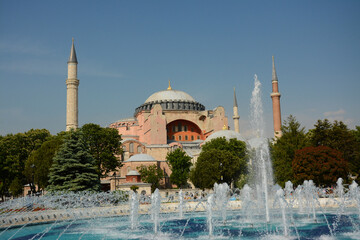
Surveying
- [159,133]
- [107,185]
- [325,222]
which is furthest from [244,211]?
[159,133]

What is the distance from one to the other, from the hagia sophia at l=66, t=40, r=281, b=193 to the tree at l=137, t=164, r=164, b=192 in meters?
1.01

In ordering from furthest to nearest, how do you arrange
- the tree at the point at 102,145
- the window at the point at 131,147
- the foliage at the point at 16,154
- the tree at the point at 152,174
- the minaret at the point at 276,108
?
the window at the point at 131,147
the minaret at the point at 276,108
the foliage at the point at 16,154
the tree at the point at 152,174
the tree at the point at 102,145

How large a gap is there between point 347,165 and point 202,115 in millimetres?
28858

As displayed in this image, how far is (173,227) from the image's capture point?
1505cm

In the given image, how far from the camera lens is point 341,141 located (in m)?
29.0

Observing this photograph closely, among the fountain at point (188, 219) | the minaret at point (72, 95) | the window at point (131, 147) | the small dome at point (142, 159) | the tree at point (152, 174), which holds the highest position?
the minaret at point (72, 95)

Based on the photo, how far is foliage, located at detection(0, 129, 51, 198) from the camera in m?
38.0

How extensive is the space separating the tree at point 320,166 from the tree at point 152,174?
15.3 metres

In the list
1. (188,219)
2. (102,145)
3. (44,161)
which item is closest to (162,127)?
(102,145)

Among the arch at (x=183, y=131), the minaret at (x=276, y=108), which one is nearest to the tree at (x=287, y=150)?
the minaret at (x=276, y=108)

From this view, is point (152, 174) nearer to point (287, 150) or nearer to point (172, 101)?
point (287, 150)

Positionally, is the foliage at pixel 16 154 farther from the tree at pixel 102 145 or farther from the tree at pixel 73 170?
the tree at pixel 73 170

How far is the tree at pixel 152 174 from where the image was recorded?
3659cm

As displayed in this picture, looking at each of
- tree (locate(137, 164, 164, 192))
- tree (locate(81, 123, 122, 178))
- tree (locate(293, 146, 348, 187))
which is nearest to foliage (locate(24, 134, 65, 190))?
tree (locate(81, 123, 122, 178))
